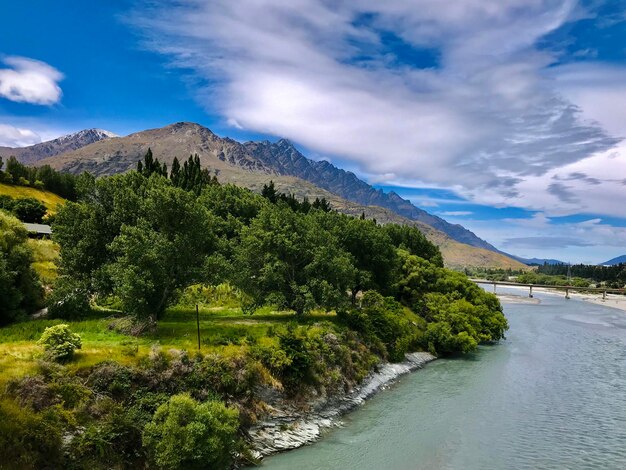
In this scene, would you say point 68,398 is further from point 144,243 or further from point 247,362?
point 144,243

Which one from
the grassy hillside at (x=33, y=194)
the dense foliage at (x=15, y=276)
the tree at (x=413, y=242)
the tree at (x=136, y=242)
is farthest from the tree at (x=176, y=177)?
the dense foliage at (x=15, y=276)

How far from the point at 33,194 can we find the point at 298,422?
13016cm

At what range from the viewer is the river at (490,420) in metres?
30.1

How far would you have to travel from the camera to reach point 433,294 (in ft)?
245

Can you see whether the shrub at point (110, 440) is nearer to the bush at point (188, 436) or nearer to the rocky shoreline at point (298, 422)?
the bush at point (188, 436)

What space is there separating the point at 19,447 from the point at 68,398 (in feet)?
12.6

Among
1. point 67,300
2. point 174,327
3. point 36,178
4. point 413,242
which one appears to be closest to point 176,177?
point 67,300

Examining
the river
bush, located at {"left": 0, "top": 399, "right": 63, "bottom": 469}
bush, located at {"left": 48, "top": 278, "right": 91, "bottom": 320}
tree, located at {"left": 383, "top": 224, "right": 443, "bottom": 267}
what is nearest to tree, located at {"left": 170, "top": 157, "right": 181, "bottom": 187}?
tree, located at {"left": 383, "top": 224, "right": 443, "bottom": 267}

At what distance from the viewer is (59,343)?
2725 cm

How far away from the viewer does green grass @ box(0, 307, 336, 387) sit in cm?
2667

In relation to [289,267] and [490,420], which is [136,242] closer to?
[289,267]

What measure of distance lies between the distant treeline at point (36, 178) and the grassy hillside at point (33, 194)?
2625 mm

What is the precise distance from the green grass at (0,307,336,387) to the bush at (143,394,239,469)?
230 inches

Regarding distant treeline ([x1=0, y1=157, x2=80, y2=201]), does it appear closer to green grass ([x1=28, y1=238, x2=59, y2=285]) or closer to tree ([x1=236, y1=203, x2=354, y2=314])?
green grass ([x1=28, y1=238, x2=59, y2=285])
